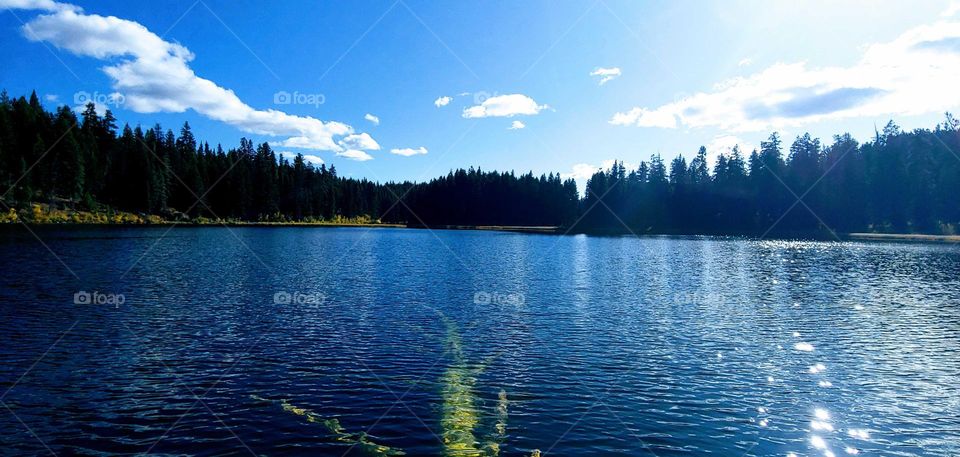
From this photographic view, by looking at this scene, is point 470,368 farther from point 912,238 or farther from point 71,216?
point 71,216

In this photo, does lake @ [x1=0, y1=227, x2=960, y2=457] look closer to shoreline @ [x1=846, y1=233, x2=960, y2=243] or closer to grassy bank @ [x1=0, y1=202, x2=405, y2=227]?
shoreline @ [x1=846, y1=233, x2=960, y2=243]

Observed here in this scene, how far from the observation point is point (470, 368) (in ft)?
83.6

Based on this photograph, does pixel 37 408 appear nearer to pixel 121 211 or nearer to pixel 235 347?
pixel 235 347

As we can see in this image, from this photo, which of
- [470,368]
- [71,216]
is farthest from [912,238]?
[71,216]

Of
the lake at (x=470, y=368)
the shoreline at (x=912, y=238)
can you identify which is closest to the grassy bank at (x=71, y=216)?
the lake at (x=470, y=368)

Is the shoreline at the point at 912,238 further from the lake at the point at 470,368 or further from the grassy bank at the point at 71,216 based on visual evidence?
the grassy bank at the point at 71,216

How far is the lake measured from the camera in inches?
688

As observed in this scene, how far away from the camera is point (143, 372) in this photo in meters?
23.7

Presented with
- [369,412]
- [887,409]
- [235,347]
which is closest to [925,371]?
[887,409]

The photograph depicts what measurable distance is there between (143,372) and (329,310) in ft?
53.2

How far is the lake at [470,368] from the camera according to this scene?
17.5 meters

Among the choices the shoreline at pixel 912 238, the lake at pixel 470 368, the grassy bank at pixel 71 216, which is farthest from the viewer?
the grassy bank at pixel 71 216

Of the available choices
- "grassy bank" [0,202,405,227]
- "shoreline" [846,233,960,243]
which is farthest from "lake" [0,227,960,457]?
"grassy bank" [0,202,405,227]

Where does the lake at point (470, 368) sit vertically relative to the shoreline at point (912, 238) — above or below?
below
